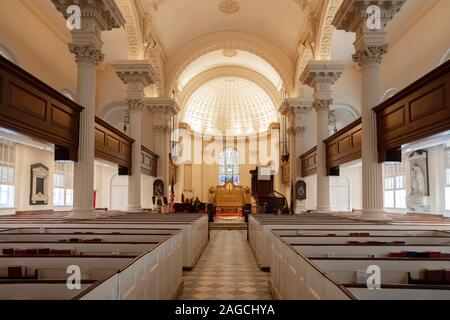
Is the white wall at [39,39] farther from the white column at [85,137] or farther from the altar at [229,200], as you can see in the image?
the altar at [229,200]

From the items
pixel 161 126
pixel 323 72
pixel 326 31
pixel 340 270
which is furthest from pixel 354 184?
pixel 340 270

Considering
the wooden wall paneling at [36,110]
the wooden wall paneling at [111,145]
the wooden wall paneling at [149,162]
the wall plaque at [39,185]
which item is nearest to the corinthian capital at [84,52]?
the wooden wall paneling at [36,110]

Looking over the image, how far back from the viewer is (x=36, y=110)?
23.6ft

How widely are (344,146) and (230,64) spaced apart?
14870 mm

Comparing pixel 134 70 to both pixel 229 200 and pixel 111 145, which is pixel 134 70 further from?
pixel 229 200

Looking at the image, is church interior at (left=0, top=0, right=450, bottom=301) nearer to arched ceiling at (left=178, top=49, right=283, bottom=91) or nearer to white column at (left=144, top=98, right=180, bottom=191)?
white column at (left=144, top=98, right=180, bottom=191)

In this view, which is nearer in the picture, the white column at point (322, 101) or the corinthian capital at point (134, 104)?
the corinthian capital at point (134, 104)

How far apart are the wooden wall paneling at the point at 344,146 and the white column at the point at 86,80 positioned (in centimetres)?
653

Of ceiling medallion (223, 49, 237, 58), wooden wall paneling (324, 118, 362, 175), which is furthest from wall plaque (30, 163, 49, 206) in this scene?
ceiling medallion (223, 49, 237, 58)

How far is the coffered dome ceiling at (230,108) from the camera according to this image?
27.3m

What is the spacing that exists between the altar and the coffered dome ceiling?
4206 mm

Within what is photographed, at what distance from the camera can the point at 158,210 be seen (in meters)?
16.2

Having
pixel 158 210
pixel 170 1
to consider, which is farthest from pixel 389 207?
pixel 170 1
